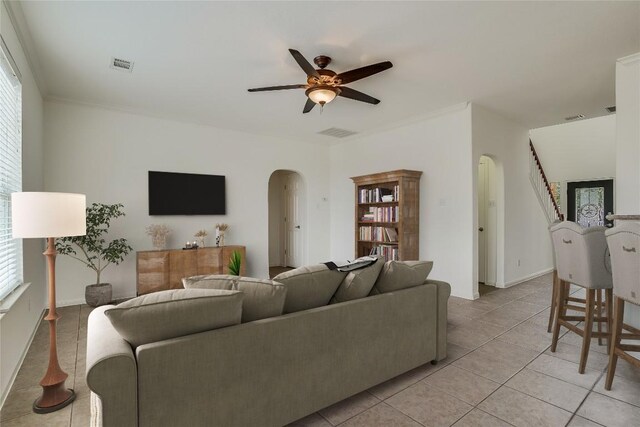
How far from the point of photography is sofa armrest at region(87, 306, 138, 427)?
3.78ft

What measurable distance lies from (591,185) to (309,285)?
7884mm

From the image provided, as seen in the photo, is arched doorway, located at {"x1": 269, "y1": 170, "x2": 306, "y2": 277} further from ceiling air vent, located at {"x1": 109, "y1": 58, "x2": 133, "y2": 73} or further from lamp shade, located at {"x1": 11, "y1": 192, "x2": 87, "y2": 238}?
A: lamp shade, located at {"x1": 11, "y1": 192, "x2": 87, "y2": 238}

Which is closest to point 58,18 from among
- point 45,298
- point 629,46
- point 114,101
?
point 114,101

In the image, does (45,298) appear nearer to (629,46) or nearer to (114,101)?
(114,101)

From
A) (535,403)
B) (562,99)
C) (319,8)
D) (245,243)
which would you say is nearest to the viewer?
(535,403)

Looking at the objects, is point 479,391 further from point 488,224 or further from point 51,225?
point 488,224

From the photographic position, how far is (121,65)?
10.5 ft

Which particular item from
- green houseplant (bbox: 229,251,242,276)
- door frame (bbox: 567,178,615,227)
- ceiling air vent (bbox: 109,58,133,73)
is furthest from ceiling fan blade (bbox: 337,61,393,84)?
door frame (bbox: 567,178,615,227)

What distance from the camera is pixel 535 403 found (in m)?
1.95

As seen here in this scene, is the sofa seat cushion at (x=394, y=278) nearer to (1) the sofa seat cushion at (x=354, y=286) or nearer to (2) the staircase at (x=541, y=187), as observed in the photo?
(1) the sofa seat cushion at (x=354, y=286)

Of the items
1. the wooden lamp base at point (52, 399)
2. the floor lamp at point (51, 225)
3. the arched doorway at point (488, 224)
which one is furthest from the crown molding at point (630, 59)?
the wooden lamp base at point (52, 399)

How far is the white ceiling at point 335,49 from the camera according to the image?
2.37 m

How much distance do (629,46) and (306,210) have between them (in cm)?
498

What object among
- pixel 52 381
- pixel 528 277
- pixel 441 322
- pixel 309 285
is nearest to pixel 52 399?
pixel 52 381
